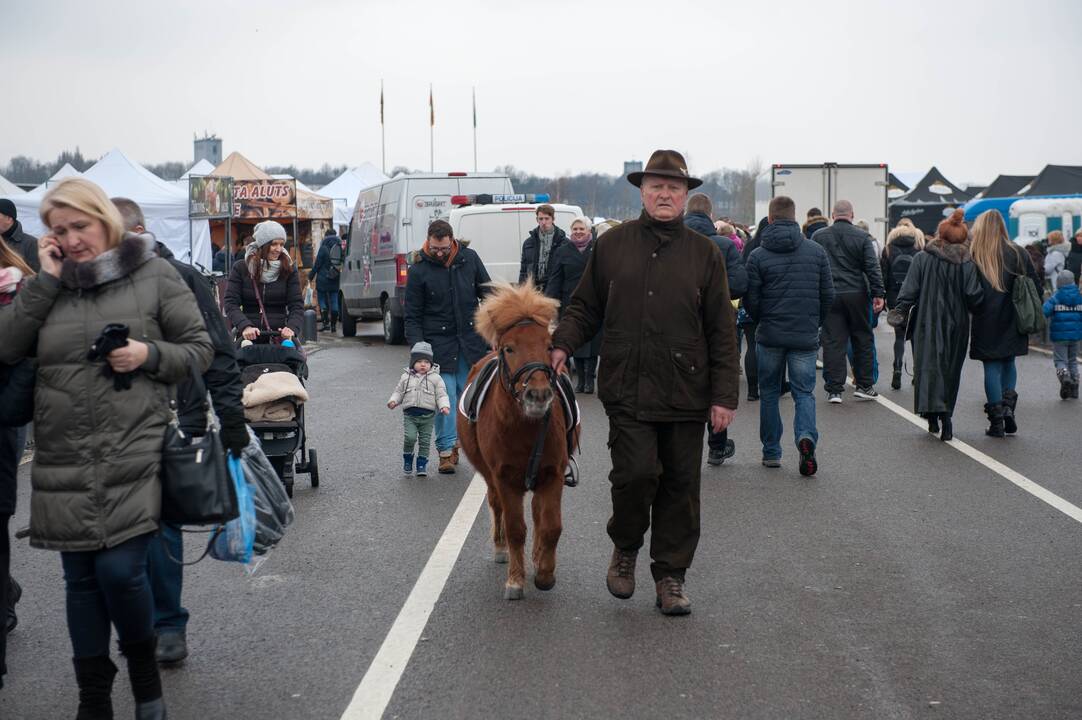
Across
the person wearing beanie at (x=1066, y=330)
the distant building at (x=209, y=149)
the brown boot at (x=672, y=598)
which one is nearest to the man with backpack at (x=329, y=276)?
the person wearing beanie at (x=1066, y=330)

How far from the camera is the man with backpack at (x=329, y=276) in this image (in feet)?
85.7

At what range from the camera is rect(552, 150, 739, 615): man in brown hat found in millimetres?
5926

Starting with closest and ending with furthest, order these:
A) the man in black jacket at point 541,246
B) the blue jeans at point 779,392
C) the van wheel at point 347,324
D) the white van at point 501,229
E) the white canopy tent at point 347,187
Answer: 1. the blue jeans at point 779,392
2. the man in black jacket at point 541,246
3. the white van at point 501,229
4. the van wheel at point 347,324
5. the white canopy tent at point 347,187

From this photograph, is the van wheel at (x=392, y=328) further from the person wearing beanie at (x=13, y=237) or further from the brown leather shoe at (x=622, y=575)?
the brown leather shoe at (x=622, y=575)

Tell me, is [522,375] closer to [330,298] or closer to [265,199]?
[330,298]

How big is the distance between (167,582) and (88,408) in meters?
1.36

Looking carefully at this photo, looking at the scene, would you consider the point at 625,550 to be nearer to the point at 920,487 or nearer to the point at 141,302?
the point at 141,302

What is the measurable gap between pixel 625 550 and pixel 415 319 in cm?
416

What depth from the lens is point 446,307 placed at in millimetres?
9945

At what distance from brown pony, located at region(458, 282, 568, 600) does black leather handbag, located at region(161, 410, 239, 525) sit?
1613 mm

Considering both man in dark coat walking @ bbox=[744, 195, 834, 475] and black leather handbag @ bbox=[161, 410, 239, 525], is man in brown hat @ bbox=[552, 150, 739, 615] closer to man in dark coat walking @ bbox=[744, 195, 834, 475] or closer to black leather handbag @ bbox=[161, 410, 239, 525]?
black leather handbag @ bbox=[161, 410, 239, 525]

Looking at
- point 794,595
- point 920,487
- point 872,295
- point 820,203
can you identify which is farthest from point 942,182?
point 794,595

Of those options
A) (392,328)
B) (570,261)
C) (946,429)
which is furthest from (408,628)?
(392,328)

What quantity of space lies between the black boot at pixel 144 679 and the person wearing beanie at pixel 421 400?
521 cm
